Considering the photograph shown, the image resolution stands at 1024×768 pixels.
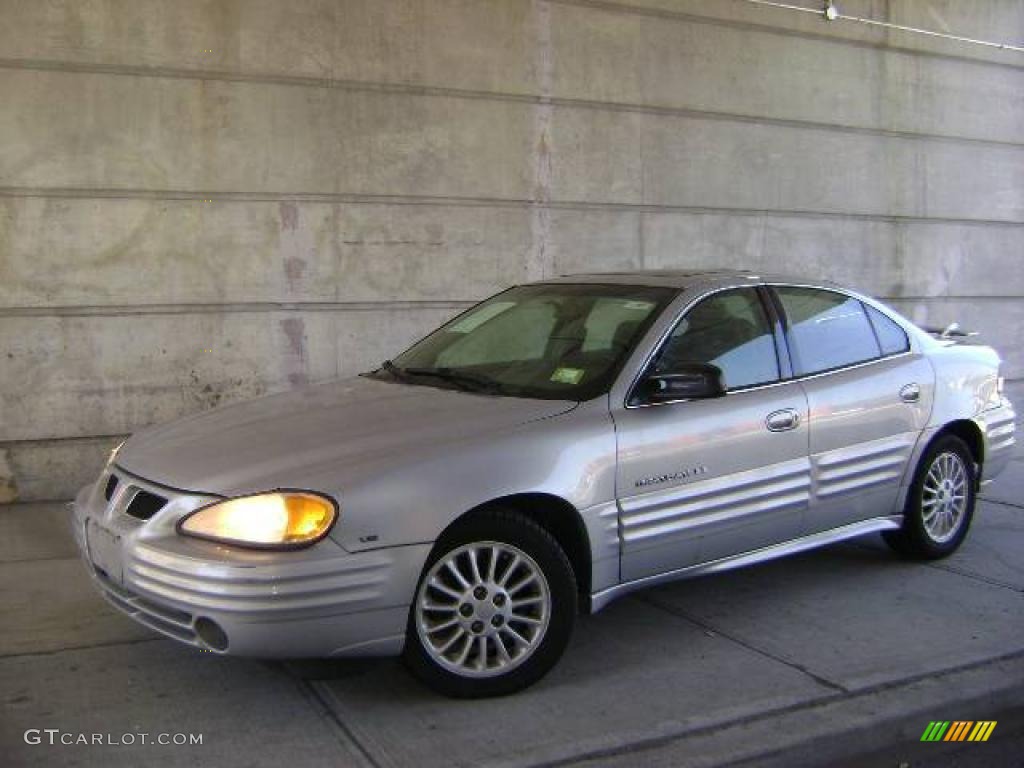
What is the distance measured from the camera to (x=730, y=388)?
446cm

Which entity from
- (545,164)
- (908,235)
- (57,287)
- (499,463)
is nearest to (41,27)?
(57,287)

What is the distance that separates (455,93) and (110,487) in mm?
4804

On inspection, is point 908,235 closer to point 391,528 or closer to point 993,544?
point 993,544

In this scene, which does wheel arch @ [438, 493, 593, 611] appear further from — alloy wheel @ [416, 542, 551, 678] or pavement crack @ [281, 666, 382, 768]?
pavement crack @ [281, 666, 382, 768]

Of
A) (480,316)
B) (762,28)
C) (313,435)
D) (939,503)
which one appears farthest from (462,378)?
(762,28)

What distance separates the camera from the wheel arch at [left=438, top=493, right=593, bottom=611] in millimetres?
3787

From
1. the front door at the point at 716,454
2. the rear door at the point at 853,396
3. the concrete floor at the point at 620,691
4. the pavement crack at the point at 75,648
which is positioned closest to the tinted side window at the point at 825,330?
the rear door at the point at 853,396

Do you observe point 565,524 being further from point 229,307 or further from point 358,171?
point 358,171

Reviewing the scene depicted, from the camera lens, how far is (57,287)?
6797 mm

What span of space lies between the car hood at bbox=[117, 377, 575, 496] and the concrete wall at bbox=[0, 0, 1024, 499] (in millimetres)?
2911

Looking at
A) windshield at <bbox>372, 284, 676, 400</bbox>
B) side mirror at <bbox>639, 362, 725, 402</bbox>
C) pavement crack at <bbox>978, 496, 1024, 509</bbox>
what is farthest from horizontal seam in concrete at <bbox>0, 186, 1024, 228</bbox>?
side mirror at <bbox>639, 362, 725, 402</bbox>

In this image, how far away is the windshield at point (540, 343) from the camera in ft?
13.9

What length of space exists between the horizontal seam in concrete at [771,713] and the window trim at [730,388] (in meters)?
1.23

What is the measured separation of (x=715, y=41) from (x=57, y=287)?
5.68m
